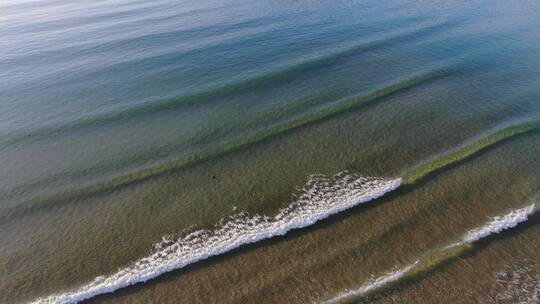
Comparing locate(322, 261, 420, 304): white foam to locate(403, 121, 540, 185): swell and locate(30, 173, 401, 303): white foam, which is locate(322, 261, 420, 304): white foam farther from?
locate(403, 121, 540, 185): swell

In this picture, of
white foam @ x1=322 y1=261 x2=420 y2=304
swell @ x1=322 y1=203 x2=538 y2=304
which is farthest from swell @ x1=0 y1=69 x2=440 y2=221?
swell @ x1=322 y1=203 x2=538 y2=304

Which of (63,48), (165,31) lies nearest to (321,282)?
(165,31)

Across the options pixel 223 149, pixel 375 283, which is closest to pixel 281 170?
pixel 223 149

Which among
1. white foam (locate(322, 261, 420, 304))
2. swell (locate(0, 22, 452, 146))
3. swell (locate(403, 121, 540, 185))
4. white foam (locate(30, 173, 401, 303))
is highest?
swell (locate(0, 22, 452, 146))

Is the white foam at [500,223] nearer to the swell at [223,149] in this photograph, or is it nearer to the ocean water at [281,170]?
the ocean water at [281,170]

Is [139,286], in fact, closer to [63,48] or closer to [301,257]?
[301,257]

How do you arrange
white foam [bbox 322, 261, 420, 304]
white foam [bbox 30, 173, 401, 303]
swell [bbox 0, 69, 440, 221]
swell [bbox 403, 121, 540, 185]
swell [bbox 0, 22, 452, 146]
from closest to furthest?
white foam [bbox 322, 261, 420, 304] → white foam [bbox 30, 173, 401, 303] → swell [bbox 0, 69, 440, 221] → swell [bbox 403, 121, 540, 185] → swell [bbox 0, 22, 452, 146]
